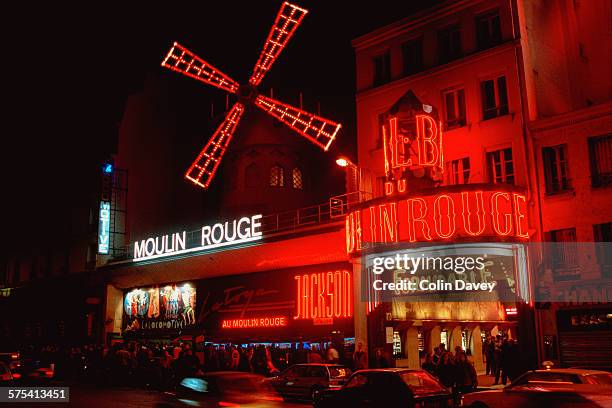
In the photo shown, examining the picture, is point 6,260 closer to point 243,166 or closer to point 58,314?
point 58,314

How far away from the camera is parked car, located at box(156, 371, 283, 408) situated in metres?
14.0

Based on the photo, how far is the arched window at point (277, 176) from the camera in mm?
31281

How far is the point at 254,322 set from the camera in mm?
26453

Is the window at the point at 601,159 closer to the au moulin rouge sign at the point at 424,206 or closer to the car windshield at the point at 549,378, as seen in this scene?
the au moulin rouge sign at the point at 424,206

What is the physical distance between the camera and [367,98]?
23.5 m

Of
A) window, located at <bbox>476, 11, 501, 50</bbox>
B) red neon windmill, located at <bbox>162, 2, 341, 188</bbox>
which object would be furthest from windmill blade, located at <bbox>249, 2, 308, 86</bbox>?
window, located at <bbox>476, 11, 501, 50</bbox>

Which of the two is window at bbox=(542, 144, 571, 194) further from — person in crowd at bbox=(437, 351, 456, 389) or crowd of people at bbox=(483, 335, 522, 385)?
person in crowd at bbox=(437, 351, 456, 389)

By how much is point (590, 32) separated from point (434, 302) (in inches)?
451

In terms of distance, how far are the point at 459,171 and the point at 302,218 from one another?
6.88 m

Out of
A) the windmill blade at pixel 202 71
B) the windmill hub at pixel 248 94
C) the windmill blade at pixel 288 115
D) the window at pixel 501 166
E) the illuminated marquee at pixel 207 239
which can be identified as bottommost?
the illuminated marquee at pixel 207 239

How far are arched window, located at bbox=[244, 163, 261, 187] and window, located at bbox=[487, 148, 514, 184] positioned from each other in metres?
14.0

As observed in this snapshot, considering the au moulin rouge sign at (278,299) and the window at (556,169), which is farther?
the au moulin rouge sign at (278,299)

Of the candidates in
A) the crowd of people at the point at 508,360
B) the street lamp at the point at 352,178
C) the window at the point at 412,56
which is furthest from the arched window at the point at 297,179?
the crowd of people at the point at 508,360

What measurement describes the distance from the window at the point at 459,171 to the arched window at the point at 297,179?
1210cm
